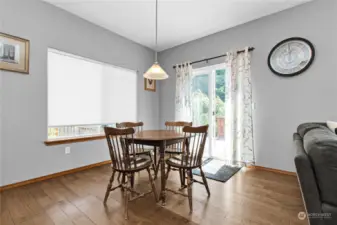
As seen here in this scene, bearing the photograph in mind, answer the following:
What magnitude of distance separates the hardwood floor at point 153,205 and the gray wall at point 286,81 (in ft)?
2.34

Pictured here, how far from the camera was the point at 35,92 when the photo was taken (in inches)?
100

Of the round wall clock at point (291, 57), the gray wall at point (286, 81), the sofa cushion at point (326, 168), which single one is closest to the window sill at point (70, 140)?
the gray wall at point (286, 81)

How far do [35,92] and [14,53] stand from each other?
568mm

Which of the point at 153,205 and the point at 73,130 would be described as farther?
the point at 73,130

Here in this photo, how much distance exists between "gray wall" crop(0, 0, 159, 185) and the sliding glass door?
2.25 metres

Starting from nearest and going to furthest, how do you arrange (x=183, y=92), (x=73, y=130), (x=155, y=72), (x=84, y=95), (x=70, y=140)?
(x=155, y=72) → (x=70, y=140) → (x=73, y=130) → (x=84, y=95) → (x=183, y=92)

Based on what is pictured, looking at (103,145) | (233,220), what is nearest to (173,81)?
(103,145)

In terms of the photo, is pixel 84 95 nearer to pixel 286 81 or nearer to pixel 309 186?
pixel 309 186

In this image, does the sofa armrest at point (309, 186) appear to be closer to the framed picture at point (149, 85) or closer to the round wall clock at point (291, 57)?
the round wall clock at point (291, 57)

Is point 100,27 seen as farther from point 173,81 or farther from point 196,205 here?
point 196,205

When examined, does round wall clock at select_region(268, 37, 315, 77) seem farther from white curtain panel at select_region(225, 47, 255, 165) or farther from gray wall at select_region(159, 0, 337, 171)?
white curtain panel at select_region(225, 47, 255, 165)

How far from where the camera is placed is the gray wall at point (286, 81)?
2.49 meters

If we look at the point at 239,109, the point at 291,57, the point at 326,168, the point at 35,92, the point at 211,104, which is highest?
the point at 291,57

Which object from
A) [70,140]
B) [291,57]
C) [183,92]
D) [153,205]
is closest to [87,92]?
[70,140]
